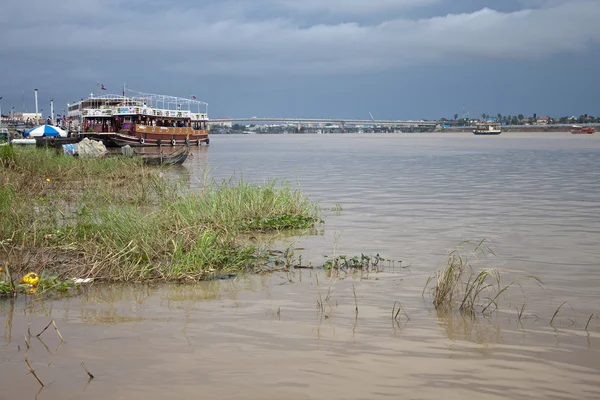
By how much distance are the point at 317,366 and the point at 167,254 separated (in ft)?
12.9

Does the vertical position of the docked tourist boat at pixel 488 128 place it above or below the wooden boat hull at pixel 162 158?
above

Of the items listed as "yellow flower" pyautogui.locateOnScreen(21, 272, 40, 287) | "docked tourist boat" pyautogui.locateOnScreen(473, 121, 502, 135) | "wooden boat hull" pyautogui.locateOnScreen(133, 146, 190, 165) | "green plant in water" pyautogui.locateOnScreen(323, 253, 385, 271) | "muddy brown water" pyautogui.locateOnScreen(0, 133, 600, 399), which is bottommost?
"muddy brown water" pyautogui.locateOnScreen(0, 133, 600, 399)

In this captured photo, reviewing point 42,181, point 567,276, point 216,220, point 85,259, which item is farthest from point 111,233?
point 42,181

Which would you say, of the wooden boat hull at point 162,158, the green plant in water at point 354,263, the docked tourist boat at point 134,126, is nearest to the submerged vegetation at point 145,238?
the green plant in water at point 354,263

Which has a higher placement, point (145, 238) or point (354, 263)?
point (145, 238)

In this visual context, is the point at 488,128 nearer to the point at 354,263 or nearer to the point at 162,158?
the point at 162,158

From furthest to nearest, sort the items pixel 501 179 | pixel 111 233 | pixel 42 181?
pixel 501 179
pixel 42 181
pixel 111 233

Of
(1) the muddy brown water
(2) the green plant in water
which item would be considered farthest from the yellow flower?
(2) the green plant in water

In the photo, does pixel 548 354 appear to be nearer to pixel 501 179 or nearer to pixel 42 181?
pixel 42 181

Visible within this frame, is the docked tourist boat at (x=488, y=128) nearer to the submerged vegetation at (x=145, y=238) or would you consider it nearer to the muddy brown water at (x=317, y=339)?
the submerged vegetation at (x=145, y=238)

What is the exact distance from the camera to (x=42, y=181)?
712 inches

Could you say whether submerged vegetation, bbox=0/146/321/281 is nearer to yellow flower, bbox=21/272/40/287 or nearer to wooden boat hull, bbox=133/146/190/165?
yellow flower, bbox=21/272/40/287

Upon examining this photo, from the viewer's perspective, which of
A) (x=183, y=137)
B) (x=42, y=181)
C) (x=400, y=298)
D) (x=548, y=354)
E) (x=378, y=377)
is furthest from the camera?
(x=183, y=137)

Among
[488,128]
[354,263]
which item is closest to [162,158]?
[354,263]
